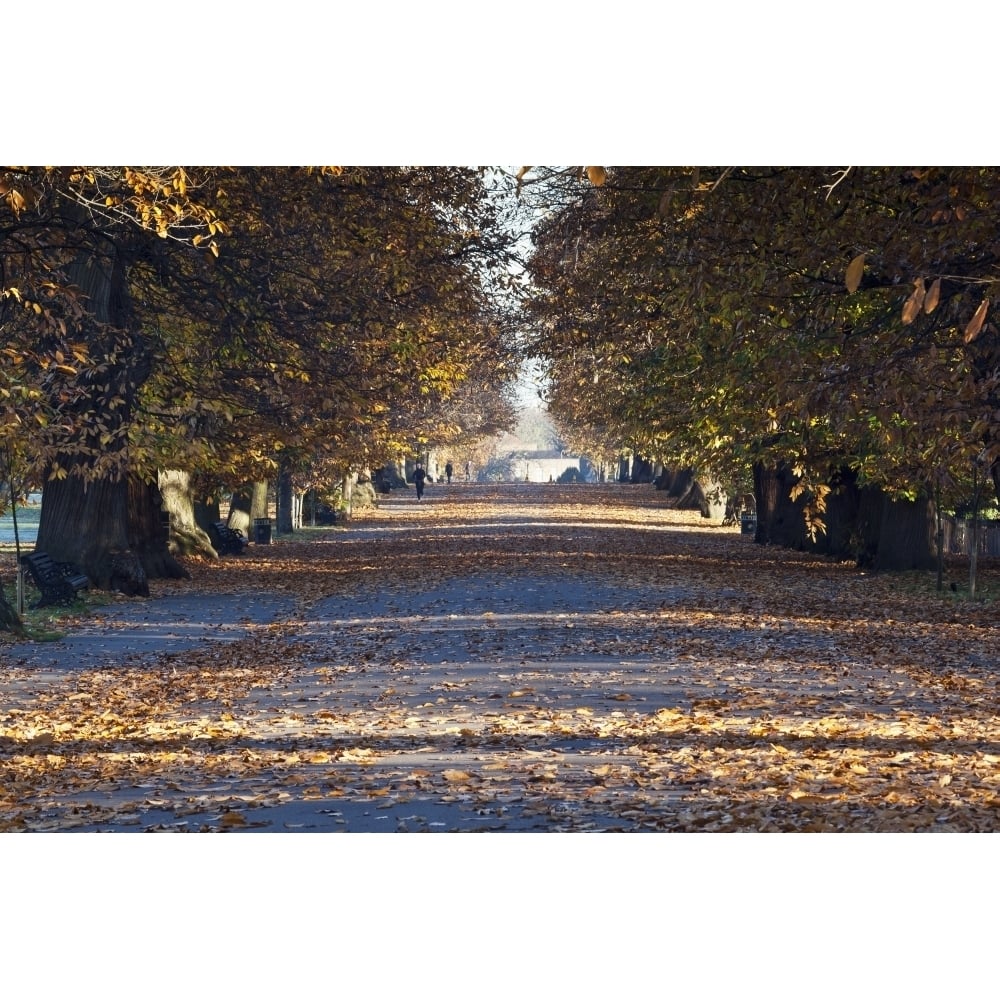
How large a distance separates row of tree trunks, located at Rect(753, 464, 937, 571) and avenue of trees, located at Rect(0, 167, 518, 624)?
817 cm

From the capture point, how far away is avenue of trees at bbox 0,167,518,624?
1705 cm

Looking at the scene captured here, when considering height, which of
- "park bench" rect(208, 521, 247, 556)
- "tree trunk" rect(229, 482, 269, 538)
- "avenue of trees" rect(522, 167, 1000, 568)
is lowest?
"park bench" rect(208, 521, 247, 556)

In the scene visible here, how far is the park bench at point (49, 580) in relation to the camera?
20.8 metres

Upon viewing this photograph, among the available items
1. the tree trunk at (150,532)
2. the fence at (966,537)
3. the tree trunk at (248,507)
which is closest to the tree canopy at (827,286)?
the tree trunk at (150,532)

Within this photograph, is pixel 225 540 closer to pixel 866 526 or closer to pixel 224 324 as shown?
pixel 866 526

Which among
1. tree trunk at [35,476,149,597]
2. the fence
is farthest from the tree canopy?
the fence

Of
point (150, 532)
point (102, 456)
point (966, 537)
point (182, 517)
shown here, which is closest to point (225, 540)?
point (182, 517)

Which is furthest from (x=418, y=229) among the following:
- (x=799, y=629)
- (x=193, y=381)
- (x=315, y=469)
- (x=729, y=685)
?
(x=315, y=469)

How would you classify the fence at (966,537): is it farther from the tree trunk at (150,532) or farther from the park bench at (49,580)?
the park bench at (49,580)

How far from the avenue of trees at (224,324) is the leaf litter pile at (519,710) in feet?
6.77

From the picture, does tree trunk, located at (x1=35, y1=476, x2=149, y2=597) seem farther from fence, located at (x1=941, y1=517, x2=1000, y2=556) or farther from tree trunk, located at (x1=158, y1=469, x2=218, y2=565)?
fence, located at (x1=941, y1=517, x2=1000, y2=556)

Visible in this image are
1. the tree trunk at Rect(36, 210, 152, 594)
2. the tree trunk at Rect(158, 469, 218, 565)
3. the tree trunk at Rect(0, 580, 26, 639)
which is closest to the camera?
the tree trunk at Rect(0, 580, 26, 639)

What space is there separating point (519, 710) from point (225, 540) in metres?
21.8

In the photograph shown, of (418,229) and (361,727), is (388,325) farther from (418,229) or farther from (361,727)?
(361,727)
